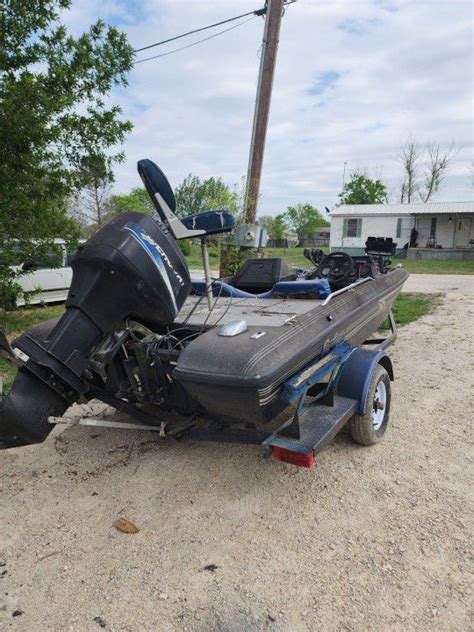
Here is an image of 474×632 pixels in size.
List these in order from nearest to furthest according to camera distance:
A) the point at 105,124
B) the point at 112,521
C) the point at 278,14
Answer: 1. the point at 112,521
2. the point at 105,124
3. the point at 278,14

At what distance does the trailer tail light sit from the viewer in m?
2.55

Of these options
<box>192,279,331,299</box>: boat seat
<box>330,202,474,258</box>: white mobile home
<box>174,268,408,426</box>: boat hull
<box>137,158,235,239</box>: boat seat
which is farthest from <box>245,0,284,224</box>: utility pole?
<box>330,202,474,258</box>: white mobile home

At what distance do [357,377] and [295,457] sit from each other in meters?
0.92

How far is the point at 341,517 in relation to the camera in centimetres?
270

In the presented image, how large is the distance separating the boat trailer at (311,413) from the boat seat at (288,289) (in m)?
0.61

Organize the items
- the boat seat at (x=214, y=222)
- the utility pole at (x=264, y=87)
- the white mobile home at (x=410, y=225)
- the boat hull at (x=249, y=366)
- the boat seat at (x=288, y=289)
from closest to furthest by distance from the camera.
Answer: the boat hull at (x=249, y=366) → the boat seat at (x=214, y=222) → the boat seat at (x=288, y=289) → the utility pole at (x=264, y=87) → the white mobile home at (x=410, y=225)

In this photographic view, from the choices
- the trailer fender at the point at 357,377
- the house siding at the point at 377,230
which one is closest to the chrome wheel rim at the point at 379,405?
the trailer fender at the point at 357,377

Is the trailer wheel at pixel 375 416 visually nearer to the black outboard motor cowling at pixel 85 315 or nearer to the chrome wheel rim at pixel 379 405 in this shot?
the chrome wheel rim at pixel 379 405

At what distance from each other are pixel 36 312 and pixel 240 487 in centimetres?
688

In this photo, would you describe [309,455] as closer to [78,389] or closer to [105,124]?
[78,389]

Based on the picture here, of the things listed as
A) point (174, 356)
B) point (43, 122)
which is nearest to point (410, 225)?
point (43, 122)

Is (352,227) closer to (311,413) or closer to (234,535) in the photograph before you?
(311,413)

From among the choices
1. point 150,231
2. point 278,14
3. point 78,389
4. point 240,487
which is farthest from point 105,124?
point 240,487

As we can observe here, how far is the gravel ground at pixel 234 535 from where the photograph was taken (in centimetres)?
207
